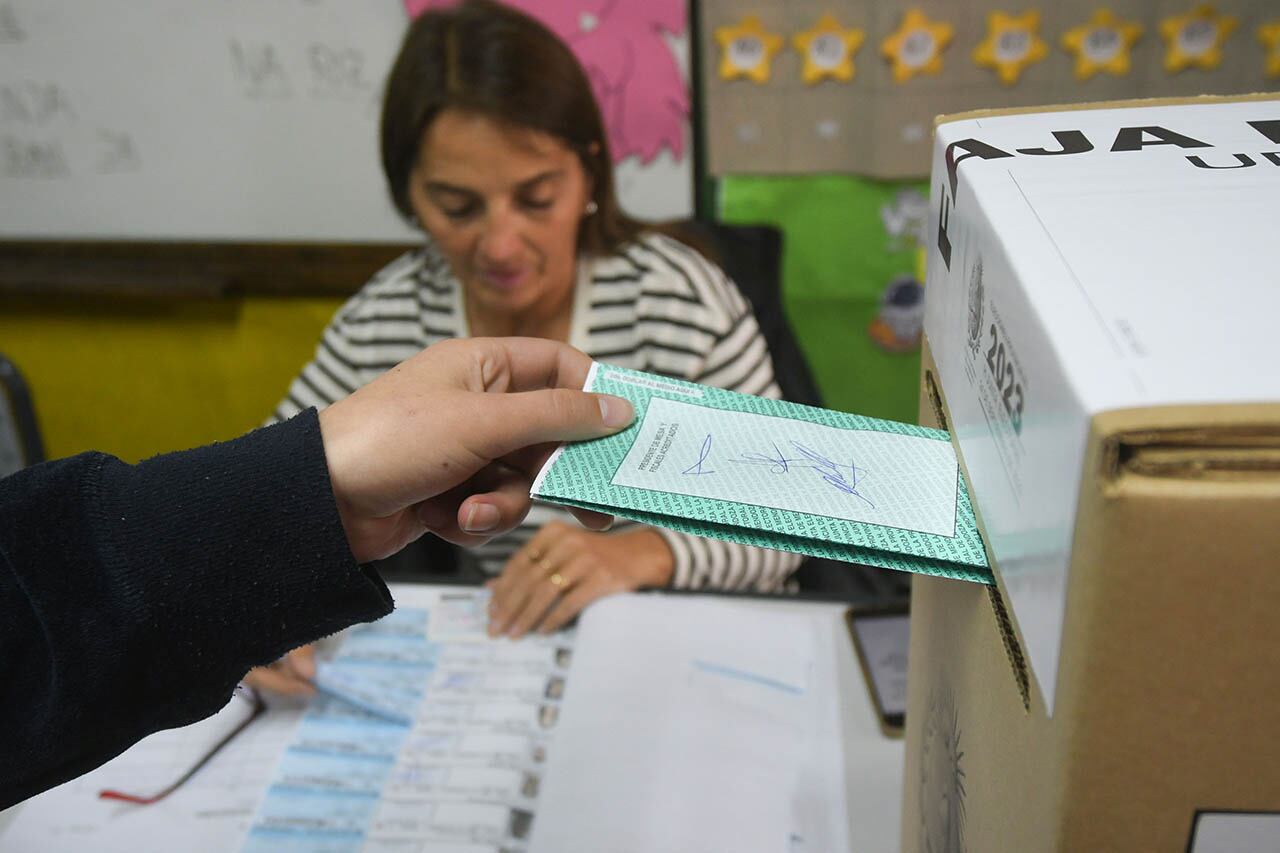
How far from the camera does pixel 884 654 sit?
88 cm

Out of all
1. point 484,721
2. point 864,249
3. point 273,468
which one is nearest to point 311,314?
point 864,249

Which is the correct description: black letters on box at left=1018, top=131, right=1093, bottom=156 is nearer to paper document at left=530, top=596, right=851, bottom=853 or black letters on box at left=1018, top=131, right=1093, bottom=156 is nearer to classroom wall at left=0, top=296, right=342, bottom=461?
paper document at left=530, top=596, right=851, bottom=853

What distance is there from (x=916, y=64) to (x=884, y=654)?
3.54ft

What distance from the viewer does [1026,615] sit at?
1.17 ft

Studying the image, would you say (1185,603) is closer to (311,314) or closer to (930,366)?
(930,366)

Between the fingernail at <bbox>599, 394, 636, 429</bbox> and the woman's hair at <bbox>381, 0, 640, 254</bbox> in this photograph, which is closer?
the fingernail at <bbox>599, 394, 636, 429</bbox>

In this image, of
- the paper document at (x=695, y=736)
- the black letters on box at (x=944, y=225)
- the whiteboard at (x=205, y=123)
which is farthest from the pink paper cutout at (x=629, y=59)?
the black letters on box at (x=944, y=225)

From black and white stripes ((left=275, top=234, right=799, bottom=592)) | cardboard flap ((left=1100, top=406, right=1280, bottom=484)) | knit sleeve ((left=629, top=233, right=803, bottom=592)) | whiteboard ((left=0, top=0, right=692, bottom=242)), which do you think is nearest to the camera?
cardboard flap ((left=1100, top=406, right=1280, bottom=484))

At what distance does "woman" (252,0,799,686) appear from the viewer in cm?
122

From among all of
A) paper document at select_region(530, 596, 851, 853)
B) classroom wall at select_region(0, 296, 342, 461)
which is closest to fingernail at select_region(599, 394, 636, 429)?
paper document at select_region(530, 596, 851, 853)

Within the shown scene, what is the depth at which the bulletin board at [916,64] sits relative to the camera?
60.5 inches

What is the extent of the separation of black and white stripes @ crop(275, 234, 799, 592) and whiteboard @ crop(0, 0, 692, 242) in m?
0.41
